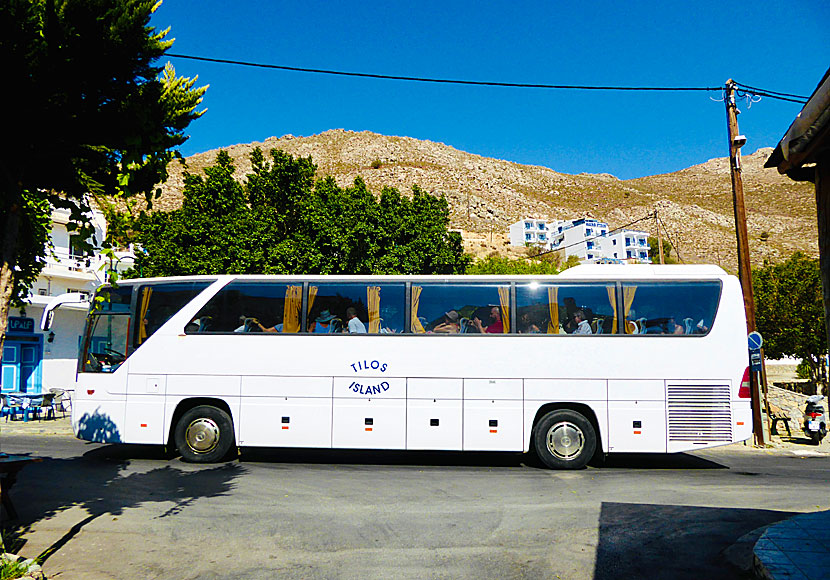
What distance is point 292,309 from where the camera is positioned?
11.5m

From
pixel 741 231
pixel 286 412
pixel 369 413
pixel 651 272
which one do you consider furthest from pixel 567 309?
pixel 741 231

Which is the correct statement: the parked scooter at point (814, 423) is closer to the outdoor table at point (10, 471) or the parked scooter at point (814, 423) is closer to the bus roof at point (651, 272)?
the bus roof at point (651, 272)

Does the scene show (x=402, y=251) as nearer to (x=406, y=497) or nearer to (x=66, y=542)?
(x=406, y=497)

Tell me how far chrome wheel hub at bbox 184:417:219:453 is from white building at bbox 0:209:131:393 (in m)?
16.8

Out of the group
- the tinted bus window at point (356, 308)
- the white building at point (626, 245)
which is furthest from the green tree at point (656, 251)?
the tinted bus window at point (356, 308)

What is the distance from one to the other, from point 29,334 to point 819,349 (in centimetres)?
4414

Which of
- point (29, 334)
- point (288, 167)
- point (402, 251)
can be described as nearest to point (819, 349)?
point (402, 251)

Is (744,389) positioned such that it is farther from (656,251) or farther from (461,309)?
(656,251)

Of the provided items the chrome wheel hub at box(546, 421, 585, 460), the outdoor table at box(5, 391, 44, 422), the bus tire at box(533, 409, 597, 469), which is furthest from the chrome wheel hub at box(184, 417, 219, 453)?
the outdoor table at box(5, 391, 44, 422)

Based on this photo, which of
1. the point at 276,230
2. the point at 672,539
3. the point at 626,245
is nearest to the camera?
the point at 672,539

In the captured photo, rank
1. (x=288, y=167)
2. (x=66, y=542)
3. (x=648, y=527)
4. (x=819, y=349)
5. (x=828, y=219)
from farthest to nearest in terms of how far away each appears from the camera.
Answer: (x=819, y=349) → (x=288, y=167) → (x=648, y=527) → (x=66, y=542) → (x=828, y=219)

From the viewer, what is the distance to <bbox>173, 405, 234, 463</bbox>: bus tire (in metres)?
11.3

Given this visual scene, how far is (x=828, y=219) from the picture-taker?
4363 millimetres

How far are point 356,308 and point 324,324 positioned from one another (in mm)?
654
